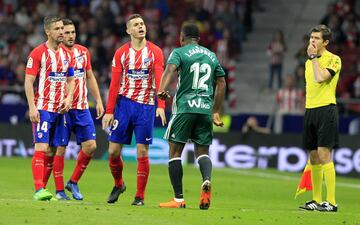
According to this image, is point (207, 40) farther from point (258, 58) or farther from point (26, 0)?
point (26, 0)

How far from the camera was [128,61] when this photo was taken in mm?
15633

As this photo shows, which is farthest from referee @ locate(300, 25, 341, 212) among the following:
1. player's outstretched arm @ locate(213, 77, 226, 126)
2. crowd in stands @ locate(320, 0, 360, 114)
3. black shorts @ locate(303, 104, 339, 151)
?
crowd in stands @ locate(320, 0, 360, 114)

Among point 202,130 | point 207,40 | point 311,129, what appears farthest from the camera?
point 207,40

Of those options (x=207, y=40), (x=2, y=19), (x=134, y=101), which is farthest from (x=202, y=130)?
(x=2, y=19)

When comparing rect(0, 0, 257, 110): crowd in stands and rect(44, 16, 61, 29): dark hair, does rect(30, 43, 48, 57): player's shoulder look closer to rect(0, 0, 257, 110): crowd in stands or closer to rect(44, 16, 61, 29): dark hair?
rect(44, 16, 61, 29): dark hair

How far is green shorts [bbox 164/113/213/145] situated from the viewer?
48.0ft

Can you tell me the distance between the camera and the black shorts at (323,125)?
15.5m

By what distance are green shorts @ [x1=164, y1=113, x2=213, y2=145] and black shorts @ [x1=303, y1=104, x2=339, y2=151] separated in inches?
67.2

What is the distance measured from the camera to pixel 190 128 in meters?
14.7

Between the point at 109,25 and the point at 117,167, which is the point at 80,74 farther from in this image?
the point at 109,25

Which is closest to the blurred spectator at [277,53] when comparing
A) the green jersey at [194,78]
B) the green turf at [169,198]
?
the green turf at [169,198]

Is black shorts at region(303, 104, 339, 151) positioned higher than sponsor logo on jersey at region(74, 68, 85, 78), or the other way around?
sponsor logo on jersey at region(74, 68, 85, 78)

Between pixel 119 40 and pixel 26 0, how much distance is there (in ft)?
13.1

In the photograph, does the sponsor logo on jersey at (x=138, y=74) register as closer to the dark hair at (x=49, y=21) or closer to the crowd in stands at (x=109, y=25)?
the dark hair at (x=49, y=21)
